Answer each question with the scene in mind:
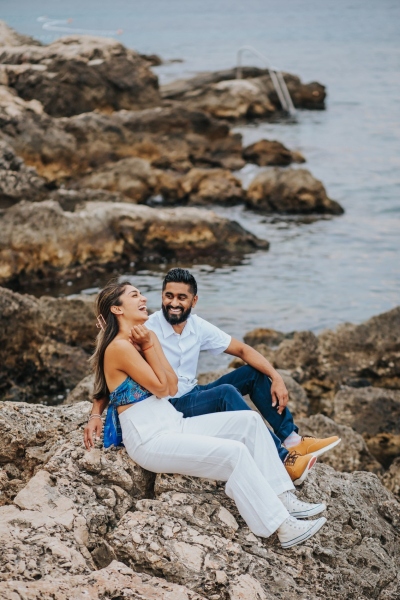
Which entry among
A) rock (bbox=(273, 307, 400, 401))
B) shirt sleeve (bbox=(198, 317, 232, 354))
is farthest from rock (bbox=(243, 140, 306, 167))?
shirt sleeve (bbox=(198, 317, 232, 354))

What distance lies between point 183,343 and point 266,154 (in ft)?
80.4

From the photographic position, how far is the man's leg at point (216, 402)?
6082 mm

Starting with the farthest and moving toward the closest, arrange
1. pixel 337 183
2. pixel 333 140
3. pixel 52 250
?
pixel 333 140 → pixel 337 183 → pixel 52 250

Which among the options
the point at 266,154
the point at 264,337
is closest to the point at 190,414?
the point at 264,337

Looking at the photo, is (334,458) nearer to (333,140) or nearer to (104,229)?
(104,229)

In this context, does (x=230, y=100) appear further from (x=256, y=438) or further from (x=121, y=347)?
(x=256, y=438)

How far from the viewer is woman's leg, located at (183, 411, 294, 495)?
18.7 feet

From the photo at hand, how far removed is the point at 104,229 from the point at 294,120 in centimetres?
2408

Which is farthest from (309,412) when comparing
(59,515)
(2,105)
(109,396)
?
(2,105)

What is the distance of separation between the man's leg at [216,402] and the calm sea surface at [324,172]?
32.9 ft

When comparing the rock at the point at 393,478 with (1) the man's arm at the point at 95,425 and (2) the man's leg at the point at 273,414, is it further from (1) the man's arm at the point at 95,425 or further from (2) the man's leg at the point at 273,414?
(1) the man's arm at the point at 95,425

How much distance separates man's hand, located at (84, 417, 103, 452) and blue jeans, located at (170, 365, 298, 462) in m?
0.60

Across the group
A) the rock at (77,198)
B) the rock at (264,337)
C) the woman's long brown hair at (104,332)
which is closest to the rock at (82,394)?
the woman's long brown hair at (104,332)

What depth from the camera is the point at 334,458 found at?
9.53m
